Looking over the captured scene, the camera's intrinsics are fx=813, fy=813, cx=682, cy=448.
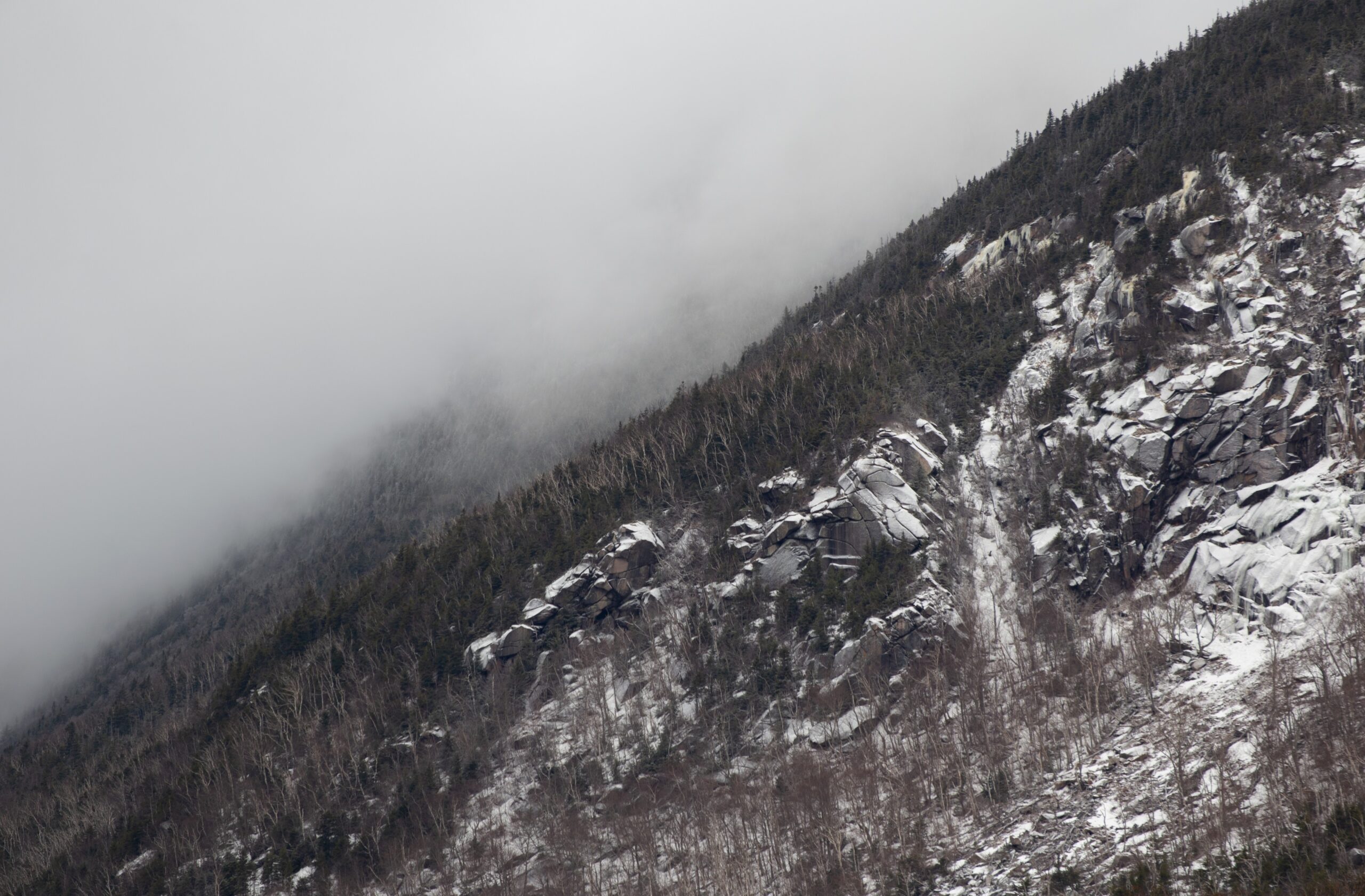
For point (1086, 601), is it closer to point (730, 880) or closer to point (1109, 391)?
point (1109, 391)

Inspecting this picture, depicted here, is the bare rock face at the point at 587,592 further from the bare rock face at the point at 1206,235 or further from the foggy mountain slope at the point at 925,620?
the bare rock face at the point at 1206,235

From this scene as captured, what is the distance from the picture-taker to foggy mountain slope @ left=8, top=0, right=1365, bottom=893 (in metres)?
58.1

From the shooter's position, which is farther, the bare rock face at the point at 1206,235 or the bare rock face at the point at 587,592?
the bare rock face at the point at 587,592

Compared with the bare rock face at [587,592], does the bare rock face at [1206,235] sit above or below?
above

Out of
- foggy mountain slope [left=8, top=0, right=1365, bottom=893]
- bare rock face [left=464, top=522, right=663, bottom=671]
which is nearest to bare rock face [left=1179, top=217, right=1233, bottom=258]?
foggy mountain slope [left=8, top=0, right=1365, bottom=893]

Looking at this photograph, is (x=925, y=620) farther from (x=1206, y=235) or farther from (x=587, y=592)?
(x=1206, y=235)

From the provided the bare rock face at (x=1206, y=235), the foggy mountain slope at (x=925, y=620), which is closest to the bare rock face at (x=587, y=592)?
the foggy mountain slope at (x=925, y=620)

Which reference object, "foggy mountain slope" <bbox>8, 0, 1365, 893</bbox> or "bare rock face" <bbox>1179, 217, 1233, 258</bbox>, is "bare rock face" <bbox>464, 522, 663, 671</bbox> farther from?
"bare rock face" <bbox>1179, 217, 1233, 258</bbox>

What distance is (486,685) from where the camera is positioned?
93000mm

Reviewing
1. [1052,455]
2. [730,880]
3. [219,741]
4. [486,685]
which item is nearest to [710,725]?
[730,880]

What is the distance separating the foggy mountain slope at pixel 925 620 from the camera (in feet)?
190

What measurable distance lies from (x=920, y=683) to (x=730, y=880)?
24.2 meters

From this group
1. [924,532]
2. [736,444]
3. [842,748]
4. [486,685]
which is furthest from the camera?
[736,444]

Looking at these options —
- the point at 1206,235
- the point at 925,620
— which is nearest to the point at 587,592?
the point at 925,620
